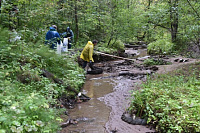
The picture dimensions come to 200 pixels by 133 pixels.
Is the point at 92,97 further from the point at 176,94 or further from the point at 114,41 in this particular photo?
the point at 114,41

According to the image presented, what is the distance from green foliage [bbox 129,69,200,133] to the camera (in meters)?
3.72

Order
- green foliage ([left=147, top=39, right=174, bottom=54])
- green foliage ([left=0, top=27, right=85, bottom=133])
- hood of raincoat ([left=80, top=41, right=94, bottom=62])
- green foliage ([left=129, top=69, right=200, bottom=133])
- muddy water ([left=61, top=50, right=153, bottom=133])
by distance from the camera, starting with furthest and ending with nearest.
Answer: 1. green foliage ([left=147, top=39, right=174, bottom=54])
2. hood of raincoat ([left=80, top=41, right=94, bottom=62])
3. muddy water ([left=61, top=50, right=153, bottom=133])
4. green foliage ([left=129, top=69, right=200, bottom=133])
5. green foliage ([left=0, top=27, right=85, bottom=133])

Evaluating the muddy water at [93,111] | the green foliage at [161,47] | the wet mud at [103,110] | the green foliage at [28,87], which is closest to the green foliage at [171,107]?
the wet mud at [103,110]

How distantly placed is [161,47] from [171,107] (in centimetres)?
1567

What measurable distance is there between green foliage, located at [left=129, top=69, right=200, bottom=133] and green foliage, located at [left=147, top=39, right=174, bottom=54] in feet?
42.5

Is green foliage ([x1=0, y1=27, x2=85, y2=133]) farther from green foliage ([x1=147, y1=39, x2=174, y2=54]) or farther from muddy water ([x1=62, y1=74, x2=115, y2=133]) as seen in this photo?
green foliage ([x1=147, y1=39, x2=174, y2=54])

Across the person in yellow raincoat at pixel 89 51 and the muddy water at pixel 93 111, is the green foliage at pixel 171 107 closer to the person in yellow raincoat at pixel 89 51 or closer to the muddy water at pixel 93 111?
the muddy water at pixel 93 111

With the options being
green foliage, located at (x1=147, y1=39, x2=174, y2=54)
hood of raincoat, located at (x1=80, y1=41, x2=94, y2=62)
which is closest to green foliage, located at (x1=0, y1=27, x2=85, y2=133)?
hood of raincoat, located at (x1=80, y1=41, x2=94, y2=62)

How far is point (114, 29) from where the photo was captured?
18750 millimetres

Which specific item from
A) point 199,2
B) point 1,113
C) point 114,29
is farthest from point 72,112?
point 114,29

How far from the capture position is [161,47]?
61.5 ft

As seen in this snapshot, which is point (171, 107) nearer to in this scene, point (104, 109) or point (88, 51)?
point (104, 109)

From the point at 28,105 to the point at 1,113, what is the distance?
477mm

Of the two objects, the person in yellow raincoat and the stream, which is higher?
the person in yellow raincoat
